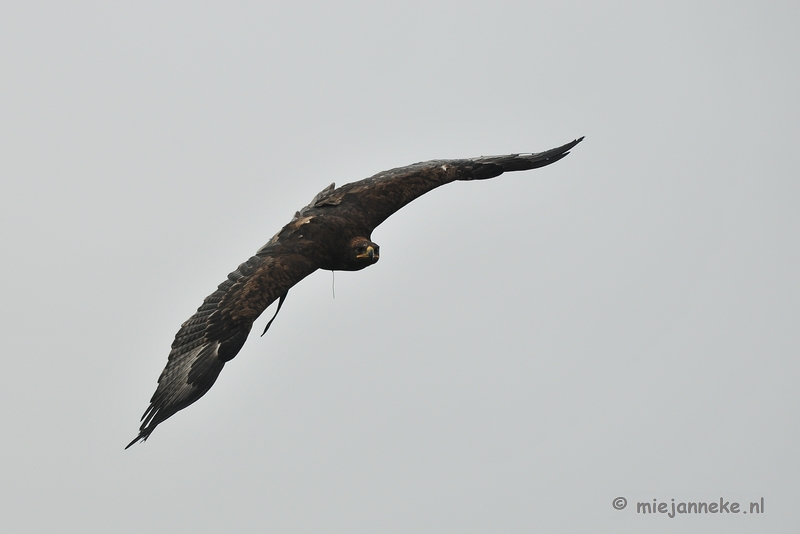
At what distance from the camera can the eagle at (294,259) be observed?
17.7 metres

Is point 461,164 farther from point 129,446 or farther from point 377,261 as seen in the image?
point 129,446

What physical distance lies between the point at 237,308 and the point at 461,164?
5654mm

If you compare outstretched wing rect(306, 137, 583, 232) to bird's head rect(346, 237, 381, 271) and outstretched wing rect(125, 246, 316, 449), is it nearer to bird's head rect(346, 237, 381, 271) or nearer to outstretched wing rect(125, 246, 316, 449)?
bird's head rect(346, 237, 381, 271)

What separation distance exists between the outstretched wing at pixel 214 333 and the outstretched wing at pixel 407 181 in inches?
89.3

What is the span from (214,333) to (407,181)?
193 inches

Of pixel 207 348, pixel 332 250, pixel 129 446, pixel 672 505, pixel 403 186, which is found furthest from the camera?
pixel 672 505

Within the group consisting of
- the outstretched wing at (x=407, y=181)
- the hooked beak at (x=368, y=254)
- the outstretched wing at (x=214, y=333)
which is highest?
the outstretched wing at (x=407, y=181)

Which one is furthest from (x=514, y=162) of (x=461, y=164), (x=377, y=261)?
(x=377, y=261)

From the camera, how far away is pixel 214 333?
58.5 ft

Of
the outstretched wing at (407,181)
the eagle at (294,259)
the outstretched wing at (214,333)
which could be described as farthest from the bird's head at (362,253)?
the outstretched wing at (214,333)

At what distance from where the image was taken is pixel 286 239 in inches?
752

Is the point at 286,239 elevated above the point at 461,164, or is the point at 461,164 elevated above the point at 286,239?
the point at 461,164

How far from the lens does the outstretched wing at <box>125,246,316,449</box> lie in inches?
690

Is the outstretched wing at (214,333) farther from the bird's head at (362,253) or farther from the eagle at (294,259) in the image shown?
the bird's head at (362,253)
